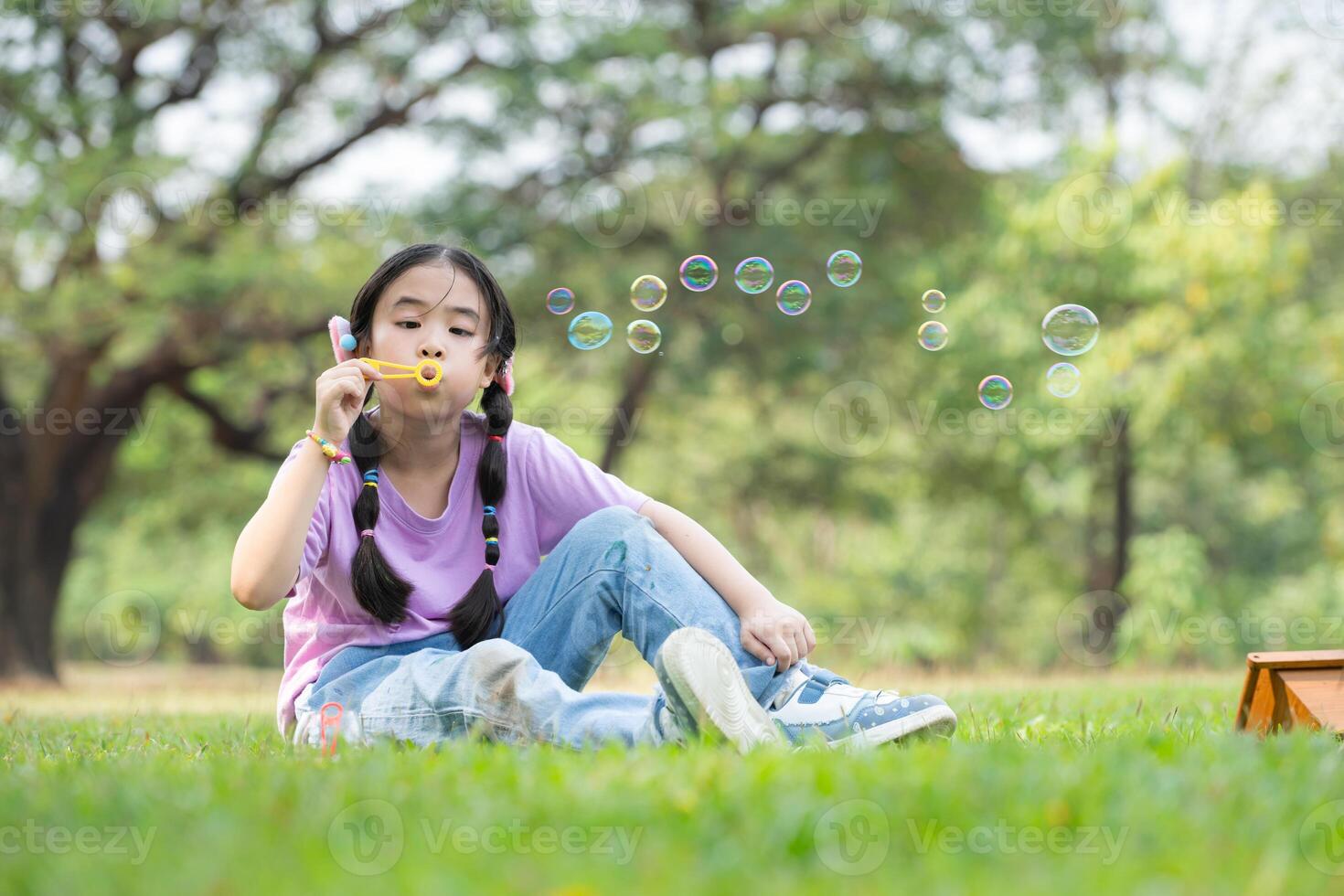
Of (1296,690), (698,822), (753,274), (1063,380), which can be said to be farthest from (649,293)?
(698,822)

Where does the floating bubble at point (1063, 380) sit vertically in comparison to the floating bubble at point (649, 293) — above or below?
below

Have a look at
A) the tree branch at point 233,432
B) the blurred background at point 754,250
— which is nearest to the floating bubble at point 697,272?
the blurred background at point 754,250

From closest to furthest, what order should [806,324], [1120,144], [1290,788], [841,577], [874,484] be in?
1. [1290,788]
2. [806,324]
3. [1120,144]
4. [874,484]
5. [841,577]

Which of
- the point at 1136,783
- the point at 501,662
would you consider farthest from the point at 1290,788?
the point at 501,662

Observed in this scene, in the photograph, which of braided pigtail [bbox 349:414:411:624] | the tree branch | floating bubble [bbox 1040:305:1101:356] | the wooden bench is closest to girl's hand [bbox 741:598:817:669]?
braided pigtail [bbox 349:414:411:624]

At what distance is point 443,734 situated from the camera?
2367mm

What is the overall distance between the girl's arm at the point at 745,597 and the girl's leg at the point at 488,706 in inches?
9.9

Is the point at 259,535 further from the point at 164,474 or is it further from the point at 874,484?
the point at 164,474

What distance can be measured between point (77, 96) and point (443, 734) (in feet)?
32.0

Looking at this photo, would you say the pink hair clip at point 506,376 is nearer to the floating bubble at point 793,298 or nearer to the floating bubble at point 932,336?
the floating bubble at point 793,298

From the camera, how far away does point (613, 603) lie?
2545mm

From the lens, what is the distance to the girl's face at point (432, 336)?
2723 millimetres

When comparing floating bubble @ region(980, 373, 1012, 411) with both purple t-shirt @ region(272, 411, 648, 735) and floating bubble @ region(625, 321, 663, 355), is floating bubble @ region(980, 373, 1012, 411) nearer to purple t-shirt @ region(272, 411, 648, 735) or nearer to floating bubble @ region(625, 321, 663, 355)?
floating bubble @ region(625, 321, 663, 355)

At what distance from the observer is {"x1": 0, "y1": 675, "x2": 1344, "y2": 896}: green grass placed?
4.45 feet
